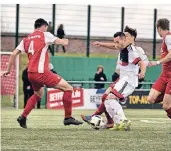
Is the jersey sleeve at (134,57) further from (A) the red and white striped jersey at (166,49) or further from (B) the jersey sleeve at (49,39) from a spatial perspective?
(B) the jersey sleeve at (49,39)

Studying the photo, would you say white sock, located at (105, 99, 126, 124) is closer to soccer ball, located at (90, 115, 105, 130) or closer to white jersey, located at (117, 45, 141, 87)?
soccer ball, located at (90, 115, 105, 130)

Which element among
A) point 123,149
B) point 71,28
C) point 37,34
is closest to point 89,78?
point 71,28

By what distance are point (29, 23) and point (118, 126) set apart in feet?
53.2

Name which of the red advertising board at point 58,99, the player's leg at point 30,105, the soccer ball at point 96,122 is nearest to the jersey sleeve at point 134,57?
the soccer ball at point 96,122

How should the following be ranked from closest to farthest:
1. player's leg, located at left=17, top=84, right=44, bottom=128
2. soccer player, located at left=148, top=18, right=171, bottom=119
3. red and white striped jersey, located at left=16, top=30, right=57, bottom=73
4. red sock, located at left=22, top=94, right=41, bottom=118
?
soccer player, located at left=148, top=18, right=171, bottom=119 → red and white striped jersey, located at left=16, top=30, right=57, bottom=73 → player's leg, located at left=17, top=84, right=44, bottom=128 → red sock, located at left=22, top=94, right=41, bottom=118

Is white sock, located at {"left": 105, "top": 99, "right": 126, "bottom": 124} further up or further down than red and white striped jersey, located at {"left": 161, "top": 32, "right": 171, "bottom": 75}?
further down

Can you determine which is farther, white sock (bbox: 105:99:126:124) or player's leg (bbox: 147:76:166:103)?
white sock (bbox: 105:99:126:124)

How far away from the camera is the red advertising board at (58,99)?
25672 mm

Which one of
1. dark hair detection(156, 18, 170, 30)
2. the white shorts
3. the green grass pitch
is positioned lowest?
the green grass pitch

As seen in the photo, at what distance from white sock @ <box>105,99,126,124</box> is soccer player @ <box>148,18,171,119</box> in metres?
0.59

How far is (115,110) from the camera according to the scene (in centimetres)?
1203

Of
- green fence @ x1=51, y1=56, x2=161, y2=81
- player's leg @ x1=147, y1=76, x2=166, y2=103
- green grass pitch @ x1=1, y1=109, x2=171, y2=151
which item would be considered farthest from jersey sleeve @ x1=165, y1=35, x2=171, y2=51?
green fence @ x1=51, y1=56, x2=161, y2=81

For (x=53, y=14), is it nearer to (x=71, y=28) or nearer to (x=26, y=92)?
(x=71, y=28)

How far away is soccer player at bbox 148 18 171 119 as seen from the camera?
442 inches
